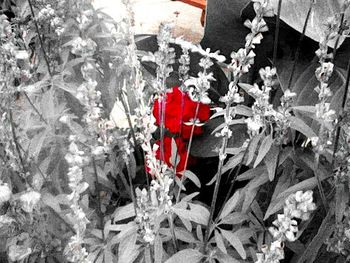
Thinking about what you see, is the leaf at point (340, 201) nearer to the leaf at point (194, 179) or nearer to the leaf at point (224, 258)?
the leaf at point (224, 258)

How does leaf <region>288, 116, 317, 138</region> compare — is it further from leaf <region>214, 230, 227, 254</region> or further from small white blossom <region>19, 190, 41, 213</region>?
small white blossom <region>19, 190, 41, 213</region>

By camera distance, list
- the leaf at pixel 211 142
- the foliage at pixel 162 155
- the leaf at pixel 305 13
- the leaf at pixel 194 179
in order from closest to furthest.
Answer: the foliage at pixel 162 155, the leaf at pixel 194 179, the leaf at pixel 305 13, the leaf at pixel 211 142

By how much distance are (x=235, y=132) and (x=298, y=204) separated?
2.73 feet

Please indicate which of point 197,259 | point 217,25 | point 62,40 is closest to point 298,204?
point 197,259

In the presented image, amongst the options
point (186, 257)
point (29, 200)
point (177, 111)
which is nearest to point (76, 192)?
point (29, 200)

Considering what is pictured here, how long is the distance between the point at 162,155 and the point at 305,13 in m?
0.59

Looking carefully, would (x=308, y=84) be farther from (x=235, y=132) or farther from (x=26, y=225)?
(x=26, y=225)

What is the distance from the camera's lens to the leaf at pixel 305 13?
137 centimetres

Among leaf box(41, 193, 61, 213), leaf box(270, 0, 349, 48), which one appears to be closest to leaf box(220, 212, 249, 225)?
leaf box(41, 193, 61, 213)

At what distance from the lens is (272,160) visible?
1119 millimetres

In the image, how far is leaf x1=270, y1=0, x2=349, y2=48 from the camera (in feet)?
4.50

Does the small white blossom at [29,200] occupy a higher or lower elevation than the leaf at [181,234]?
higher

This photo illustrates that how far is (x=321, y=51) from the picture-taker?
2.96 feet

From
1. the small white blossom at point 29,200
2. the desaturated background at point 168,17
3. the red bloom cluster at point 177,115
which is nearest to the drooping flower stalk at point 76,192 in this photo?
the small white blossom at point 29,200
